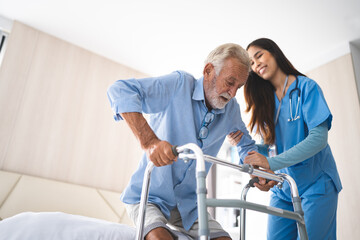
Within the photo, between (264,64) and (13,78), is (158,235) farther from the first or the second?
(13,78)

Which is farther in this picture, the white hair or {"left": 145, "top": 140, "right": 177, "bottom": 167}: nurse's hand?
the white hair

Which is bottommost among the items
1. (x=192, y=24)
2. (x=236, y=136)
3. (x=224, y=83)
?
(x=236, y=136)

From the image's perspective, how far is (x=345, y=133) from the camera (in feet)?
9.27

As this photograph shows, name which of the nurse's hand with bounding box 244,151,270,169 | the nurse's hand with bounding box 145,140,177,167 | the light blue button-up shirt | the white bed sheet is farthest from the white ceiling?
the white bed sheet

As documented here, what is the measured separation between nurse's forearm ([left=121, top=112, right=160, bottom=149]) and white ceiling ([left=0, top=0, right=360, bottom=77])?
6.30 feet

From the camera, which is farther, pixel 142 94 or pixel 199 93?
pixel 199 93

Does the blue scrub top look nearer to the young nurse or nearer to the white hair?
the young nurse

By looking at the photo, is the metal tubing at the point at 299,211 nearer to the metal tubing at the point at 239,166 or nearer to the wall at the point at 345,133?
the metal tubing at the point at 239,166

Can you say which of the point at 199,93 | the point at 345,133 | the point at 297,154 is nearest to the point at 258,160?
the point at 297,154

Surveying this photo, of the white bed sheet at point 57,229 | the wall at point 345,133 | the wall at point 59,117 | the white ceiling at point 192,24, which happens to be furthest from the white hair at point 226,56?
the wall at point 59,117

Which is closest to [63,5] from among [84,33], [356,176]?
[84,33]

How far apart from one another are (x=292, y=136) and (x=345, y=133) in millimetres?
1526

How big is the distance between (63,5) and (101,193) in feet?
6.40

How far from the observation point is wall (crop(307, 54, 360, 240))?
8.52 feet
